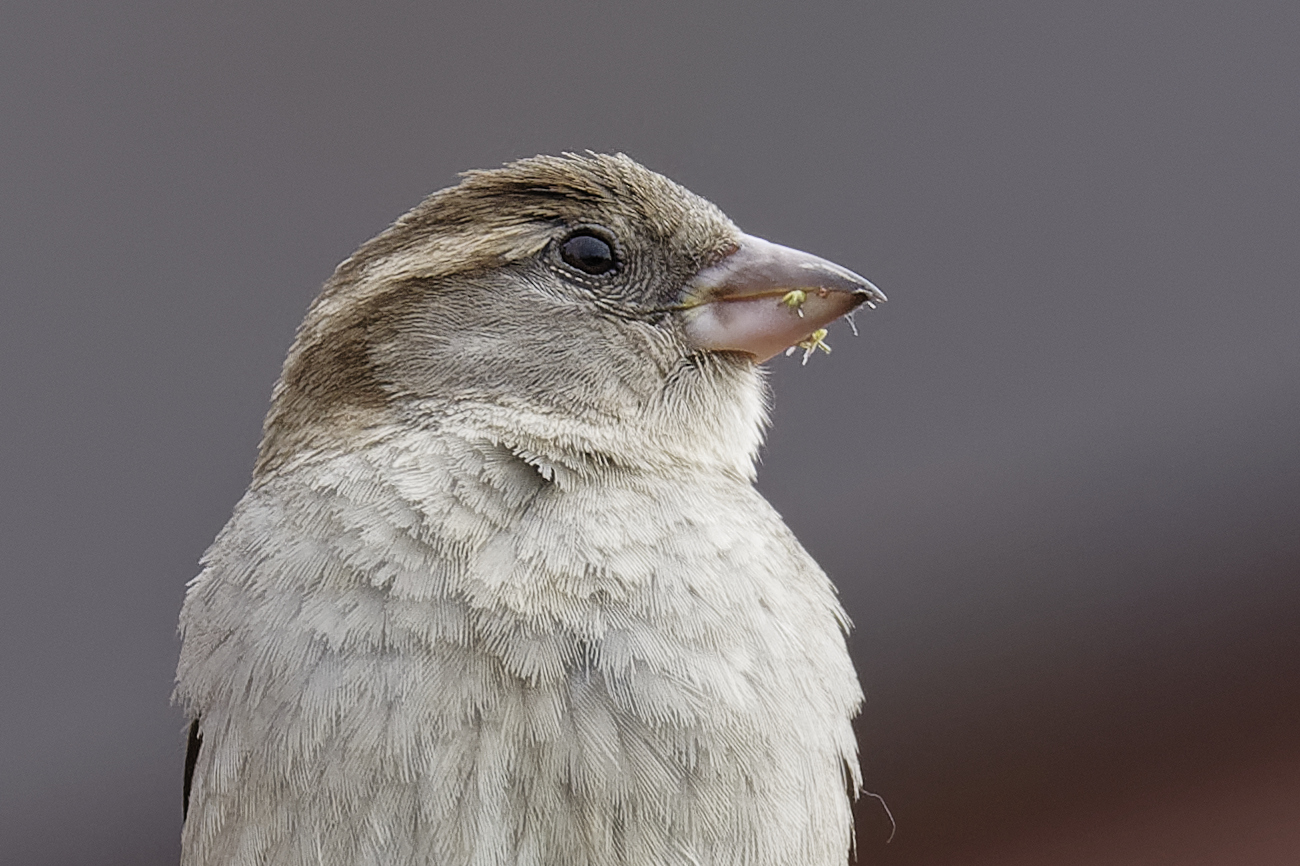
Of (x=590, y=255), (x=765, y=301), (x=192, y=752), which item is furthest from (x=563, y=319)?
(x=192, y=752)

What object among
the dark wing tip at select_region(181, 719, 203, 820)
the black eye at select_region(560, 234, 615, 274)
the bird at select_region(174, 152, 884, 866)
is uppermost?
the black eye at select_region(560, 234, 615, 274)

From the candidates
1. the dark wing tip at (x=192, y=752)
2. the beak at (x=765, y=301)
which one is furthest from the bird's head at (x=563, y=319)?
the dark wing tip at (x=192, y=752)

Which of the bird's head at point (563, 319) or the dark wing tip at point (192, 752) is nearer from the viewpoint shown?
the dark wing tip at point (192, 752)

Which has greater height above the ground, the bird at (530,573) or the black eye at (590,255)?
the black eye at (590,255)

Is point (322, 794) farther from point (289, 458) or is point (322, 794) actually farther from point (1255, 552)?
point (1255, 552)

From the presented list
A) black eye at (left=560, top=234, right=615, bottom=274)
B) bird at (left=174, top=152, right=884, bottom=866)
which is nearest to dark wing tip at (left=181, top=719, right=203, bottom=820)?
bird at (left=174, top=152, right=884, bottom=866)

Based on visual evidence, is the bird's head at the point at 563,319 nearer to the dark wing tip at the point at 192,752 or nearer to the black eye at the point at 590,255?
the black eye at the point at 590,255

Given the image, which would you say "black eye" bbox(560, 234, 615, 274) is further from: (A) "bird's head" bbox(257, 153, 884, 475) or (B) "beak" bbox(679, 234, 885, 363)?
(B) "beak" bbox(679, 234, 885, 363)

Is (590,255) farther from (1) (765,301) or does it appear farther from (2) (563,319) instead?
(1) (765,301)

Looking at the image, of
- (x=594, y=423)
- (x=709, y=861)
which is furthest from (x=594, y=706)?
(x=594, y=423)
